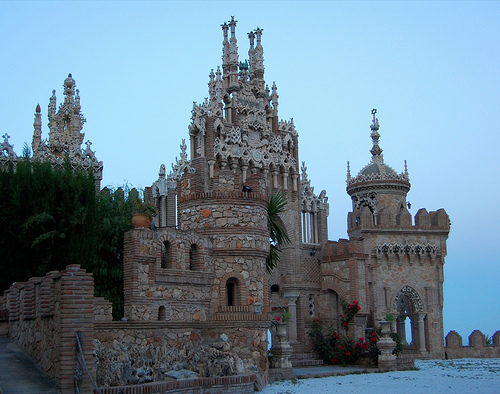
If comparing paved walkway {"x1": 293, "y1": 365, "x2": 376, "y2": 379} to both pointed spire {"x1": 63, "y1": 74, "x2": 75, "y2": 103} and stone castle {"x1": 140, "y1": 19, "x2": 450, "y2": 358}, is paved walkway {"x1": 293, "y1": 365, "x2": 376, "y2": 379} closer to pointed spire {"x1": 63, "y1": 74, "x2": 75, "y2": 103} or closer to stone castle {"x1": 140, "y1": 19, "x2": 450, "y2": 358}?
stone castle {"x1": 140, "y1": 19, "x2": 450, "y2": 358}

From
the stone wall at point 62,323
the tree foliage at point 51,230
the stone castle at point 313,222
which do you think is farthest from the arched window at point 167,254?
the stone castle at point 313,222

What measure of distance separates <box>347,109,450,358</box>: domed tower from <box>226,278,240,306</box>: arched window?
1269 cm

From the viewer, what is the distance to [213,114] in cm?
3262

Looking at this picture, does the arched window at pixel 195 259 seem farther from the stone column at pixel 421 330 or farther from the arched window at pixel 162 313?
the stone column at pixel 421 330

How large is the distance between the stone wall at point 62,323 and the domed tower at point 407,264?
20.4 meters

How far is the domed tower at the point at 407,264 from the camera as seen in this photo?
34.3 metres

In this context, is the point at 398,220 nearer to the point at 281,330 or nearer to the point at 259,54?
the point at 259,54

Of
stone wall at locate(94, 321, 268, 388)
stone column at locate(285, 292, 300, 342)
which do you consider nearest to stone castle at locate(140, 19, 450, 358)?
stone column at locate(285, 292, 300, 342)

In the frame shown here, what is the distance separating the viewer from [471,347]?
35.6 meters

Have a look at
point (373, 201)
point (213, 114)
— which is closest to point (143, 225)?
point (213, 114)

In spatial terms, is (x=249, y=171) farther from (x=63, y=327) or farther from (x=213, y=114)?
(x=63, y=327)

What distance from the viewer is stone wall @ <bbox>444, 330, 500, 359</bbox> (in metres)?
35.3

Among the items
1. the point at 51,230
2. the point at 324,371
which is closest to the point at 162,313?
the point at 51,230

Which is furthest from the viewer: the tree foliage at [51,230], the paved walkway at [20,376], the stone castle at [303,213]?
the stone castle at [303,213]
